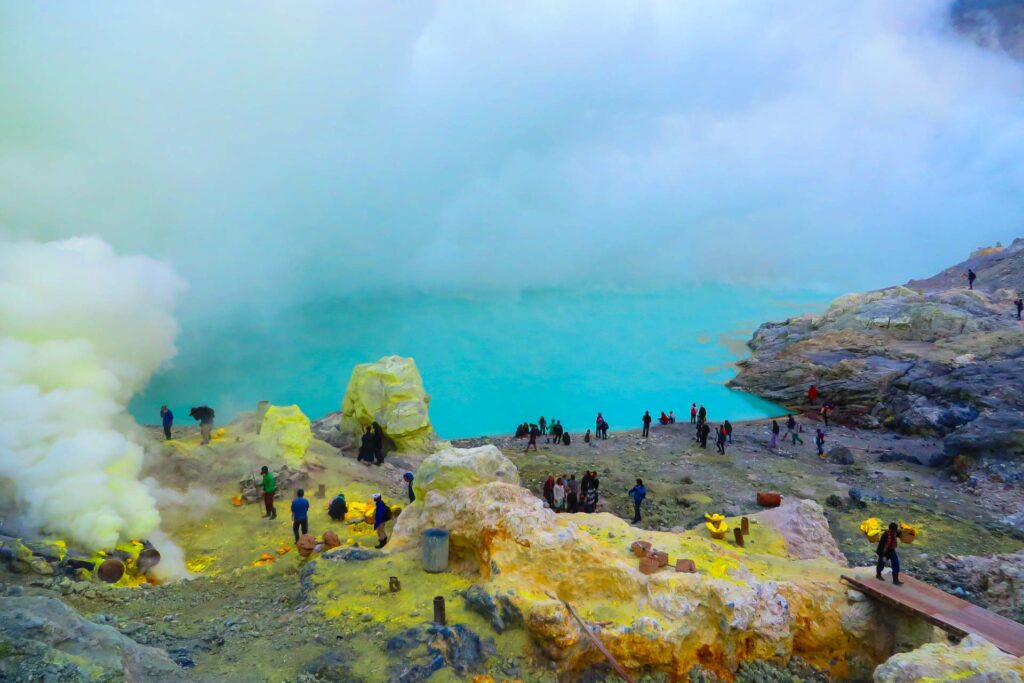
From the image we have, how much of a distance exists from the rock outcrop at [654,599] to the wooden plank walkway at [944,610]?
0.27m

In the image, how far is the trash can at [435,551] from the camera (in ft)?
32.4

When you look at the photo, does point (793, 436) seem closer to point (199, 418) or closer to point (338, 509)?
point (338, 509)

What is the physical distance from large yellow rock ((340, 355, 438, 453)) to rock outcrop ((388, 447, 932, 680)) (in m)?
10.9

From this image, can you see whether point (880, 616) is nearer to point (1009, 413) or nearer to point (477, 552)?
point (477, 552)

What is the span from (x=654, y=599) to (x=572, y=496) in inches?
264

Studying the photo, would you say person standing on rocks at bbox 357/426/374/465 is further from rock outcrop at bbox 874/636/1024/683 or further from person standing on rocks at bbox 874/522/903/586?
rock outcrop at bbox 874/636/1024/683

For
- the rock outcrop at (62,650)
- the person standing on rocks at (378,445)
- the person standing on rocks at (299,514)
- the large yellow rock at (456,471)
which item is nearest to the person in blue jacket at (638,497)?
the large yellow rock at (456,471)

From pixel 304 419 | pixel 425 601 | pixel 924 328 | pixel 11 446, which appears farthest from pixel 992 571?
pixel 924 328

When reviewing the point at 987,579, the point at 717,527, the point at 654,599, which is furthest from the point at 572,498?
the point at 987,579

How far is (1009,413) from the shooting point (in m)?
21.6

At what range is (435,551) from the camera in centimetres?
988

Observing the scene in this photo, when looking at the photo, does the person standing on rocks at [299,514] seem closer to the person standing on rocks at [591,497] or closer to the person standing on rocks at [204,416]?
the person standing on rocks at [591,497]

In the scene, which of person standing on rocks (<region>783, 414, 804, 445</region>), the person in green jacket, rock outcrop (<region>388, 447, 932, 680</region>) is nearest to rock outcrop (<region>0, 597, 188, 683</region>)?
rock outcrop (<region>388, 447, 932, 680</region>)

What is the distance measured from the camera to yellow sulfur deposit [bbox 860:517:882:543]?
14.5 meters
